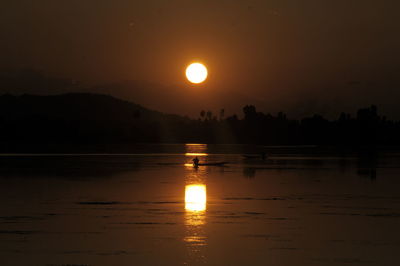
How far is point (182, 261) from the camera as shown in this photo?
20.5 metres

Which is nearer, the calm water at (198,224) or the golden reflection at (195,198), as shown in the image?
the calm water at (198,224)

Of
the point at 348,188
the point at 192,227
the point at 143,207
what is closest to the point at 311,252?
the point at 192,227

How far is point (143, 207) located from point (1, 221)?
894cm

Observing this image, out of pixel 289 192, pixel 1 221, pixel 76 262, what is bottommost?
pixel 76 262

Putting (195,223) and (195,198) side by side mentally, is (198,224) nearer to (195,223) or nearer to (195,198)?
(195,223)

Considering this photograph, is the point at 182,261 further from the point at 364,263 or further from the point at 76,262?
the point at 364,263

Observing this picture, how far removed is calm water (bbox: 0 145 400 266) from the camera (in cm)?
2148

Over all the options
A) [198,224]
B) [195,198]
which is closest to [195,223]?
[198,224]

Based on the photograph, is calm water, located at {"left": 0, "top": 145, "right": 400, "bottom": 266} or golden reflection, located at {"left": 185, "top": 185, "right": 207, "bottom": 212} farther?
golden reflection, located at {"left": 185, "top": 185, "right": 207, "bottom": 212}

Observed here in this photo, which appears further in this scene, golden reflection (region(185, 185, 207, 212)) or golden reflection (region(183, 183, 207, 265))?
golden reflection (region(185, 185, 207, 212))

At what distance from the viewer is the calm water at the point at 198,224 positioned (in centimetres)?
2148

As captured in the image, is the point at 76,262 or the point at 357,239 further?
the point at 357,239

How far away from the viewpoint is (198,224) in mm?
28359

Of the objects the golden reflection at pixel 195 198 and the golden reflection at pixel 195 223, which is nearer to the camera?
the golden reflection at pixel 195 223
